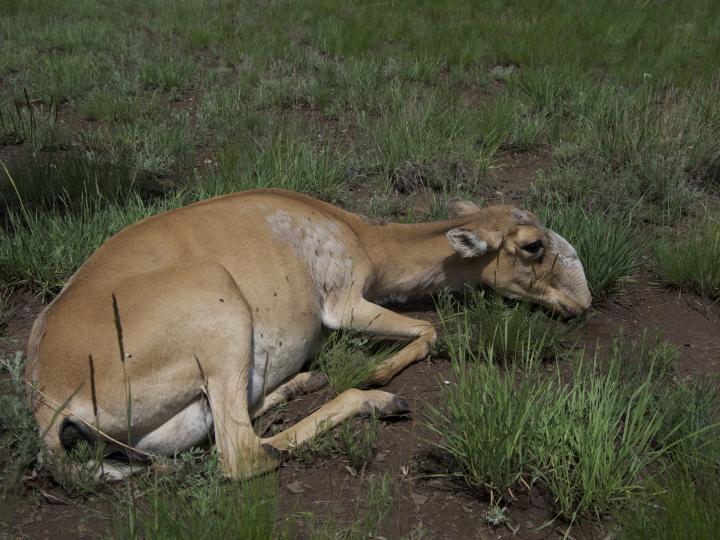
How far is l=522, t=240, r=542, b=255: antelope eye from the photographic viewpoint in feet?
18.8

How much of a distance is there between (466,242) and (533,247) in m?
0.51

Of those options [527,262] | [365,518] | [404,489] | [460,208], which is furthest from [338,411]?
[460,208]

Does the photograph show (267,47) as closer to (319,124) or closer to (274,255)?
(319,124)

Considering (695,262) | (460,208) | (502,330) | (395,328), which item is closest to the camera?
(502,330)

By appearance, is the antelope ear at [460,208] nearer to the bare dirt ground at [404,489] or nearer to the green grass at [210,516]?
the bare dirt ground at [404,489]

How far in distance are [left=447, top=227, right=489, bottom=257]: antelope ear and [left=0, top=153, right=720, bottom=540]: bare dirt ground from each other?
2.65ft

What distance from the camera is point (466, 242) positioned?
5621mm

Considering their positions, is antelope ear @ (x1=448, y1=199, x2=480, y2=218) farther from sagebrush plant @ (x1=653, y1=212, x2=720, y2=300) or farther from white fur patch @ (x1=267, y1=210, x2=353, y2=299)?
sagebrush plant @ (x1=653, y1=212, x2=720, y2=300)

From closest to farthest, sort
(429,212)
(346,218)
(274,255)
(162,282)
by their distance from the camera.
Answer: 1. (162,282)
2. (274,255)
3. (346,218)
4. (429,212)

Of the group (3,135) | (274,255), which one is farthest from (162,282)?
(3,135)

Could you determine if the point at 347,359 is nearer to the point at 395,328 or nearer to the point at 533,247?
the point at 395,328

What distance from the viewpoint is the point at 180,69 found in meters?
10.7

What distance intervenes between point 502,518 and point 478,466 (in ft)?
0.89

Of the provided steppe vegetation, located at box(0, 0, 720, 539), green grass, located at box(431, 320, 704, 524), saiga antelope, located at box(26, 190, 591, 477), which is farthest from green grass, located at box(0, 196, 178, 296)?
green grass, located at box(431, 320, 704, 524)
